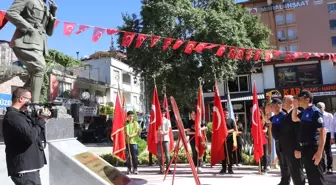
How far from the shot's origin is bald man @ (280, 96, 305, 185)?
17.2ft

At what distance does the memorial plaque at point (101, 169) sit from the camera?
17.5 feet

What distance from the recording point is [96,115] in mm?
30922

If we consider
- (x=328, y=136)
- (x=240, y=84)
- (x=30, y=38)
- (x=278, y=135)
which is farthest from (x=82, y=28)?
(x=240, y=84)

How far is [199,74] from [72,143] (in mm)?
17746

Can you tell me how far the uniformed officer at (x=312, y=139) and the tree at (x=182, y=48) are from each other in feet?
58.1

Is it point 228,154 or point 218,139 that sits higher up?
point 218,139

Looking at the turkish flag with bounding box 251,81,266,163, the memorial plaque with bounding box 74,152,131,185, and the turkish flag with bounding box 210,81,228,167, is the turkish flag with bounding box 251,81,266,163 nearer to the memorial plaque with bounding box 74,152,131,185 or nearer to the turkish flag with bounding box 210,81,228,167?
the turkish flag with bounding box 210,81,228,167

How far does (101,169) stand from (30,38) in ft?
8.57

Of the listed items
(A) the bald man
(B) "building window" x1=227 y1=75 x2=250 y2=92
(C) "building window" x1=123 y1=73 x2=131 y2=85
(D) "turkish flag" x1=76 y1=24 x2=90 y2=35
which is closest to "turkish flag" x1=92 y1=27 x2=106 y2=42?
(D) "turkish flag" x1=76 y1=24 x2=90 y2=35

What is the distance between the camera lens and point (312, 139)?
15.0 feet

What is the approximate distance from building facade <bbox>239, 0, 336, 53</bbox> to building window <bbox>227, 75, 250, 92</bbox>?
16.4 m

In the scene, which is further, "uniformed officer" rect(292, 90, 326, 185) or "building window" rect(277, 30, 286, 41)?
"building window" rect(277, 30, 286, 41)

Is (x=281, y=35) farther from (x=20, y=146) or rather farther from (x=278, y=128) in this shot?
(x=20, y=146)

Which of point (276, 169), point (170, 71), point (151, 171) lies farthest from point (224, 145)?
point (170, 71)
